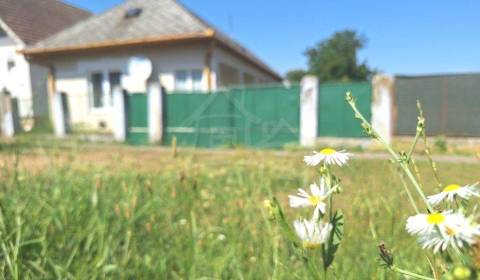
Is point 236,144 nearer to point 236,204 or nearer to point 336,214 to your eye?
point 236,204

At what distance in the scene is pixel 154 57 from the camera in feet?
44.8

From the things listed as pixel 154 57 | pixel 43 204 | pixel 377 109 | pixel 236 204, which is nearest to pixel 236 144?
pixel 377 109

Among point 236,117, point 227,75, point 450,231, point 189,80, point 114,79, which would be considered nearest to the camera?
point 450,231

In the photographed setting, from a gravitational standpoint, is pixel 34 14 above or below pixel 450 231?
above

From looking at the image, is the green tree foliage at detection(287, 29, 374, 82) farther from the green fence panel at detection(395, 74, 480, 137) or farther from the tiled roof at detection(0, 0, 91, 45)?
the tiled roof at detection(0, 0, 91, 45)

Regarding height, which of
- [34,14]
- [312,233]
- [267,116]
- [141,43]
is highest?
[141,43]

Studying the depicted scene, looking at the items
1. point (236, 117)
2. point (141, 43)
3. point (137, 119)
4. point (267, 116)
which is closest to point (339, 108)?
point (267, 116)

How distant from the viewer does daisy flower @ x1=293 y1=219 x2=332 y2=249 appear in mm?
497

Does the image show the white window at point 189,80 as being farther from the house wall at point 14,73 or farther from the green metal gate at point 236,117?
the house wall at point 14,73

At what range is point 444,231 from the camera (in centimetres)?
42

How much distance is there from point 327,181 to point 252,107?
1047cm

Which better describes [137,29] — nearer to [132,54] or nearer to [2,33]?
[132,54]

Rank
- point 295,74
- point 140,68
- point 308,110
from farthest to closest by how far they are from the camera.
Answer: point 295,74 < point 140,68 < point 308,110

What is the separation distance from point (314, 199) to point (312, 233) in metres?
0.06
